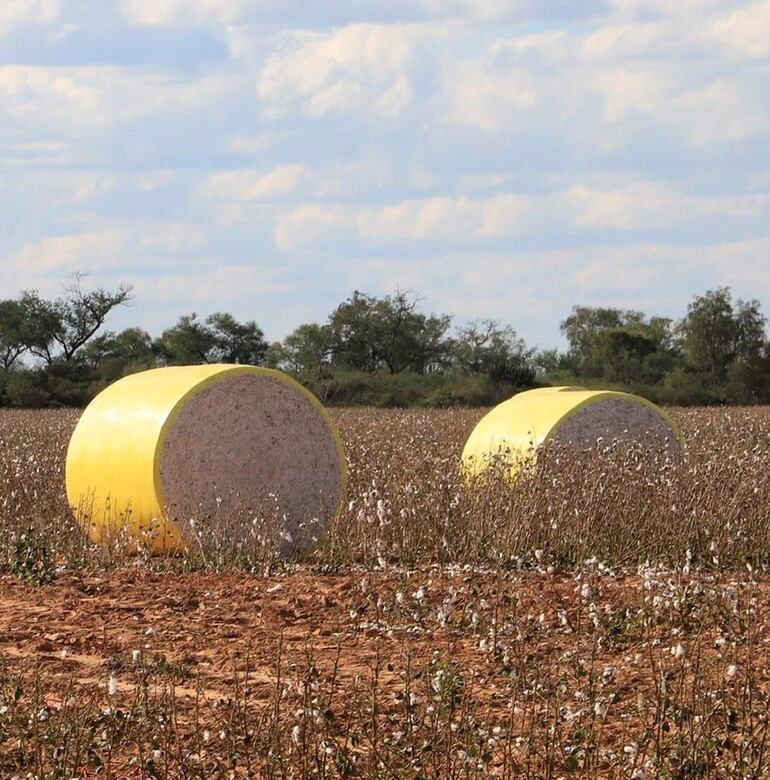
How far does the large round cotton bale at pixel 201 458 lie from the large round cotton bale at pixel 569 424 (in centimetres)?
231

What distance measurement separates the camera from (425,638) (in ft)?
21.7

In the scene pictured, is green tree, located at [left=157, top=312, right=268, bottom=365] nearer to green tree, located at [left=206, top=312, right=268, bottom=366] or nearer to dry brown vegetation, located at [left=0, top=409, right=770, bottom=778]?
green tree, located at [left=206, top=312, right=268, bottom=366]

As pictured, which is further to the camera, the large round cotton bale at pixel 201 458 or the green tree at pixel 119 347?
the green tree at pixel 119 347

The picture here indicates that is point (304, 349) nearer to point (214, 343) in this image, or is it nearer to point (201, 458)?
point (214, 343)

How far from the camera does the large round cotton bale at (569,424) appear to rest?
12781 millimetres

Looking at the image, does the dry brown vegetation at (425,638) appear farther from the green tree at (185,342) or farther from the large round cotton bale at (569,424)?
the green tree at (185,342)

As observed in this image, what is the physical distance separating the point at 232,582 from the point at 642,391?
106 ft

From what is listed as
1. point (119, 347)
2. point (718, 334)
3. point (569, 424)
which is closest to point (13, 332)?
point (119, 347)

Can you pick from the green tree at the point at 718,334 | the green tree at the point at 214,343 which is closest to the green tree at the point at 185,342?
the green tree at the point at 214,343

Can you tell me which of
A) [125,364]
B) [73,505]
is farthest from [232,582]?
[125,364]

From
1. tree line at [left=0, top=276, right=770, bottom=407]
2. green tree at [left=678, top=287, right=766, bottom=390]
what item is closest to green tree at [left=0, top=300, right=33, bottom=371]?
tree line at [left=0, top=276, right=770, bottom=407]

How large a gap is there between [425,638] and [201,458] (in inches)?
154

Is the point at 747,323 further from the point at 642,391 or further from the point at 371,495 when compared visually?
the point at 371,495

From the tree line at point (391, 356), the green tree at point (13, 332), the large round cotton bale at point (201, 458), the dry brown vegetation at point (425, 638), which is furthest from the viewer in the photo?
the green tree at point (13, 332)
